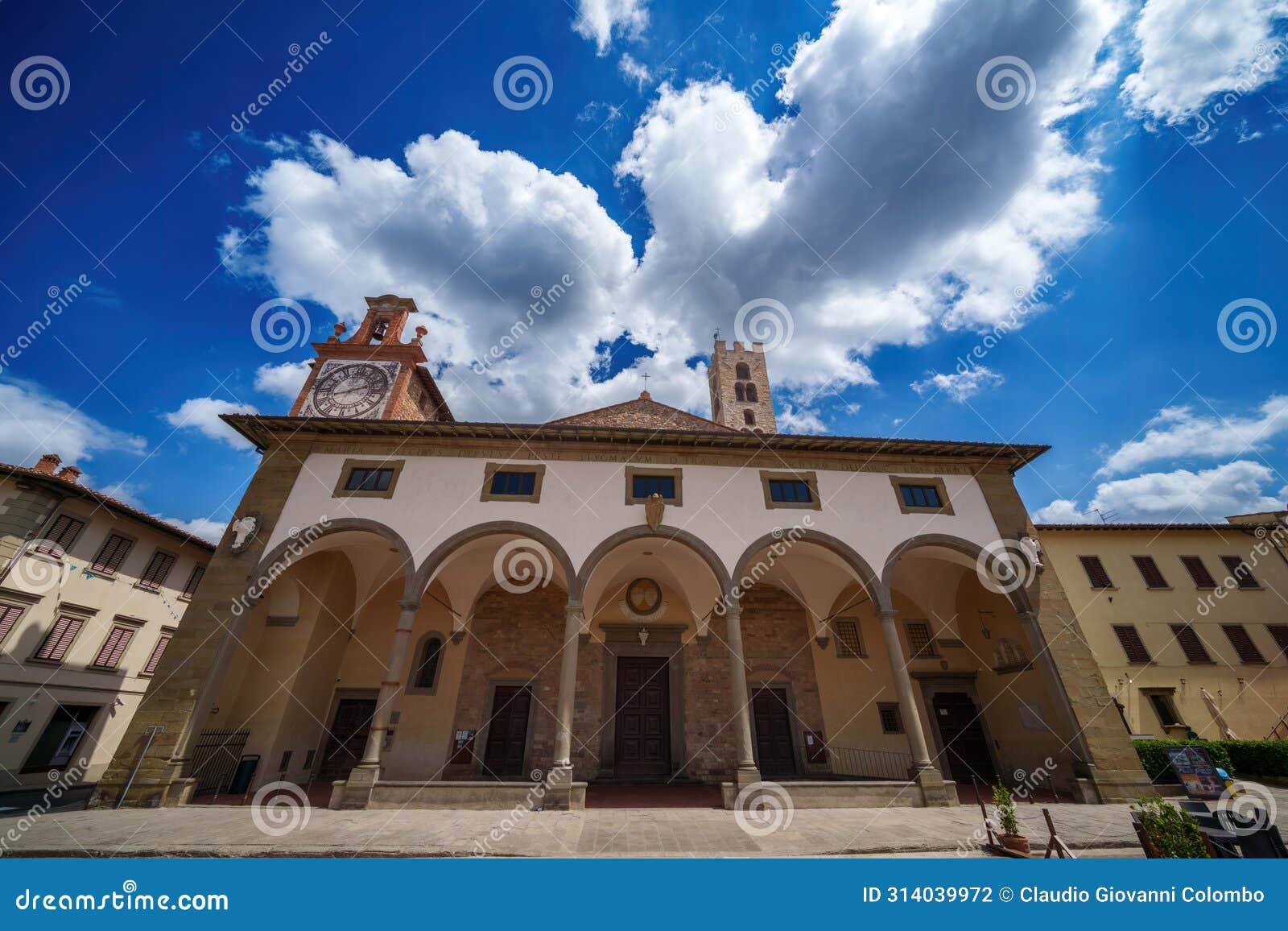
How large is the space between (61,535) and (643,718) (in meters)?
18.9

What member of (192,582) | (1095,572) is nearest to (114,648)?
A: (192,582)

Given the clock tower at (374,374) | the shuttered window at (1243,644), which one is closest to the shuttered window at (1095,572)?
the shuttered window at (1243,644)

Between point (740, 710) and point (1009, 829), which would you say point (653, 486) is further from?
point (1009, 829)

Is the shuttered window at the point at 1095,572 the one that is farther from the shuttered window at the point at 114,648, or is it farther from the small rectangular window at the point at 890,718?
the shuttered window at the point at 114,648

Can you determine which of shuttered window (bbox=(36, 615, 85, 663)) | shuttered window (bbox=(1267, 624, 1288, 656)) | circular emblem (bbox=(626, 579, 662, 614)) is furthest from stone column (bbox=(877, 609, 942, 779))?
shuttered window (bbox=(36, 615, 85, 663))

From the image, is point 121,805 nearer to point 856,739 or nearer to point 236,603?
point 236,603

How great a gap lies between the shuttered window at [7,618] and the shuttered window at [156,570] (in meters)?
3.44

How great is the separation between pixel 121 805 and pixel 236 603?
3924 millimetres

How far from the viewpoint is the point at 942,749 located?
1427 cm

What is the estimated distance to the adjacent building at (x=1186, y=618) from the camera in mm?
16250

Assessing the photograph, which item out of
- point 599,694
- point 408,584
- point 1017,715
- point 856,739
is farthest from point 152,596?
point 1017,715

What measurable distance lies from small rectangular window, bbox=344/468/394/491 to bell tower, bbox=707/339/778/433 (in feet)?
98.4

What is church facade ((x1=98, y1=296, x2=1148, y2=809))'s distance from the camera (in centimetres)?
1139

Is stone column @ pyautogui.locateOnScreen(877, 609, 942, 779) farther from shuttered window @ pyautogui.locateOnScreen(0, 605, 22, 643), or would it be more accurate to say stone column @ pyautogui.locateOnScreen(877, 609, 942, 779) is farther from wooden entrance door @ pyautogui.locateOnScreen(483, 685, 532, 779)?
shuttered window @ pyautogui.locateOnScreen(0, 605, 22, 643)
